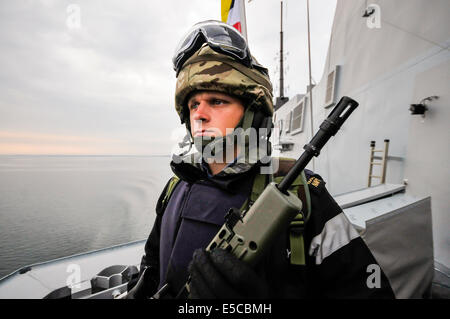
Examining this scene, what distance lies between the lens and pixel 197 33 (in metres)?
1.66

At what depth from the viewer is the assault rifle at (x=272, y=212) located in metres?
0.92

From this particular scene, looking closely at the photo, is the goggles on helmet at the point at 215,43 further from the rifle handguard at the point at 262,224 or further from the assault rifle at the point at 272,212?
the rifle handguard at the point at 262,224

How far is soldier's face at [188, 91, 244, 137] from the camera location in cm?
130

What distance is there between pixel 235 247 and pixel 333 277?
537 mm

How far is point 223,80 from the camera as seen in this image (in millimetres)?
1312

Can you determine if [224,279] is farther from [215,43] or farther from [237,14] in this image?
[237,14]

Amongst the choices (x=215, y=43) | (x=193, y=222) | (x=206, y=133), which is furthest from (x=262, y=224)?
(x=215, y=43)

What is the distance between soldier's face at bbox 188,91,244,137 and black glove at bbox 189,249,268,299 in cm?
75

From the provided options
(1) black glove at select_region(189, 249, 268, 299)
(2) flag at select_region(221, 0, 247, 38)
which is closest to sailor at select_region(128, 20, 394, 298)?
(1) black glove at select_region(189, 249, 268, 299)

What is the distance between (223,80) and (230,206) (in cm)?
84

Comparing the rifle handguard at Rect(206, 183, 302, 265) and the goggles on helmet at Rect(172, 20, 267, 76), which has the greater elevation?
the goggles on helmet at Rect(172, 20, 267, 76)

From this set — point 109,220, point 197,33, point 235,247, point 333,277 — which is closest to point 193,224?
point 235,247

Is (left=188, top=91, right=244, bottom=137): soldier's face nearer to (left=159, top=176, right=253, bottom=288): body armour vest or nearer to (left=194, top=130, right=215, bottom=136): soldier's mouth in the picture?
(left=194, top=130, right=215, bottom=136): soldier's mouth
